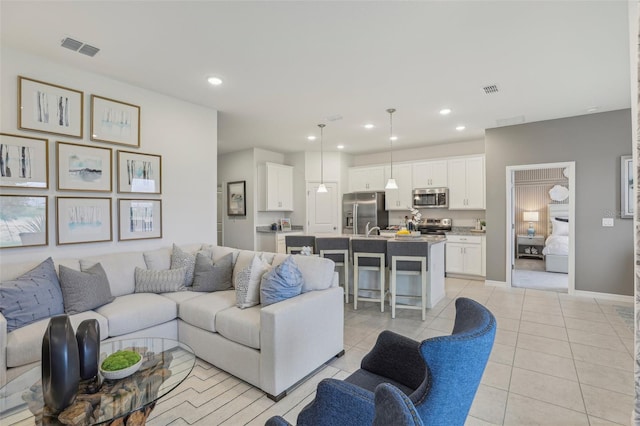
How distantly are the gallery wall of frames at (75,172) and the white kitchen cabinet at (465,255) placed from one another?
5163mm

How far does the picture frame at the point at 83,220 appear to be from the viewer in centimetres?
300

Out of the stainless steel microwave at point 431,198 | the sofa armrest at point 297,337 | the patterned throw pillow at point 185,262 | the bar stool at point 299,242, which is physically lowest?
the sofa armrest at point 297,337

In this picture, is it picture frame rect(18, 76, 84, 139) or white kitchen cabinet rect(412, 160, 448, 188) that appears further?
white kitchen cabinet rect(412, 160, 448, 188)

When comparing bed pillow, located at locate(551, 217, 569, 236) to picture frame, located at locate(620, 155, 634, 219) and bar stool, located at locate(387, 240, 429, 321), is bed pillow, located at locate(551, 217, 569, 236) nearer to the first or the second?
picture frame, located at locate(620, 155, 634, 219)

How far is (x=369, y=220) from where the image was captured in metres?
6.79

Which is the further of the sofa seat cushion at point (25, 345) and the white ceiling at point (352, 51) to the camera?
the white ceiling at point (352, 51)

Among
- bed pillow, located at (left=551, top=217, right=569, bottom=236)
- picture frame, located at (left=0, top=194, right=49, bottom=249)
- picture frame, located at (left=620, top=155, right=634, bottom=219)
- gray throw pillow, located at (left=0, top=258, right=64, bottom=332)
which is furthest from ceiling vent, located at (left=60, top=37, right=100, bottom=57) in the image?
bed pillow, located at (left=551, top=217, right=569, bottom=236)

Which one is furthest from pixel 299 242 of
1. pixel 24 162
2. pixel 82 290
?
pixel 24 162

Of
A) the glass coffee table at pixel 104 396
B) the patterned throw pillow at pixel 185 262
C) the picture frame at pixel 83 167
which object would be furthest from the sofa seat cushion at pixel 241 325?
the picture frame at pixel 83 167

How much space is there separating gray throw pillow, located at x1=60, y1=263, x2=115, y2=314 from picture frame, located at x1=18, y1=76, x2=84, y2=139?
138cm

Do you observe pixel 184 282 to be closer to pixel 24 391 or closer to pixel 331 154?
pixel 24 391

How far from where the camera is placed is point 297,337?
2.30m

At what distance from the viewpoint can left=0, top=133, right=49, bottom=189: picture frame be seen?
2.68m

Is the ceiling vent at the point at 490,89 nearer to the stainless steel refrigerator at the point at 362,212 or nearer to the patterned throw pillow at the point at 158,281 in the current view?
the stainless steel refrigerator at the point at 362,212
